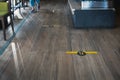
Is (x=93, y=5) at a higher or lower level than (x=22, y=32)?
higher

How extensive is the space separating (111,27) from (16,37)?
2384mm

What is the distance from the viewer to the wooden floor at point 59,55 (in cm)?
304

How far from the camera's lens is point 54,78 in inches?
115

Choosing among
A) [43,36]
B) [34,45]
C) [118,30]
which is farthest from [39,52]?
[118,30]

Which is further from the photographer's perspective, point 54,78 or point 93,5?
point 93,5

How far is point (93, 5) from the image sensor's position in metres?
5.48

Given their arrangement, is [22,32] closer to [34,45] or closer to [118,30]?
[34,45]

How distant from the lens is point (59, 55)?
3723mm

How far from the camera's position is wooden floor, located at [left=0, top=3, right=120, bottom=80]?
9.96ft

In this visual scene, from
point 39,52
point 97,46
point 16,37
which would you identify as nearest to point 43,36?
point 16,37

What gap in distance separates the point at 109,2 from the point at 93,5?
43 cm

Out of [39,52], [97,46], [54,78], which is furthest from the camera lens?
[97,46]

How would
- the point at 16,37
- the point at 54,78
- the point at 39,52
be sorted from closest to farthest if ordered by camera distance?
the point at 54,78 < the point at 39,52 < the point at 16,37

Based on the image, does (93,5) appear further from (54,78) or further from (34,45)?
(54,78)
